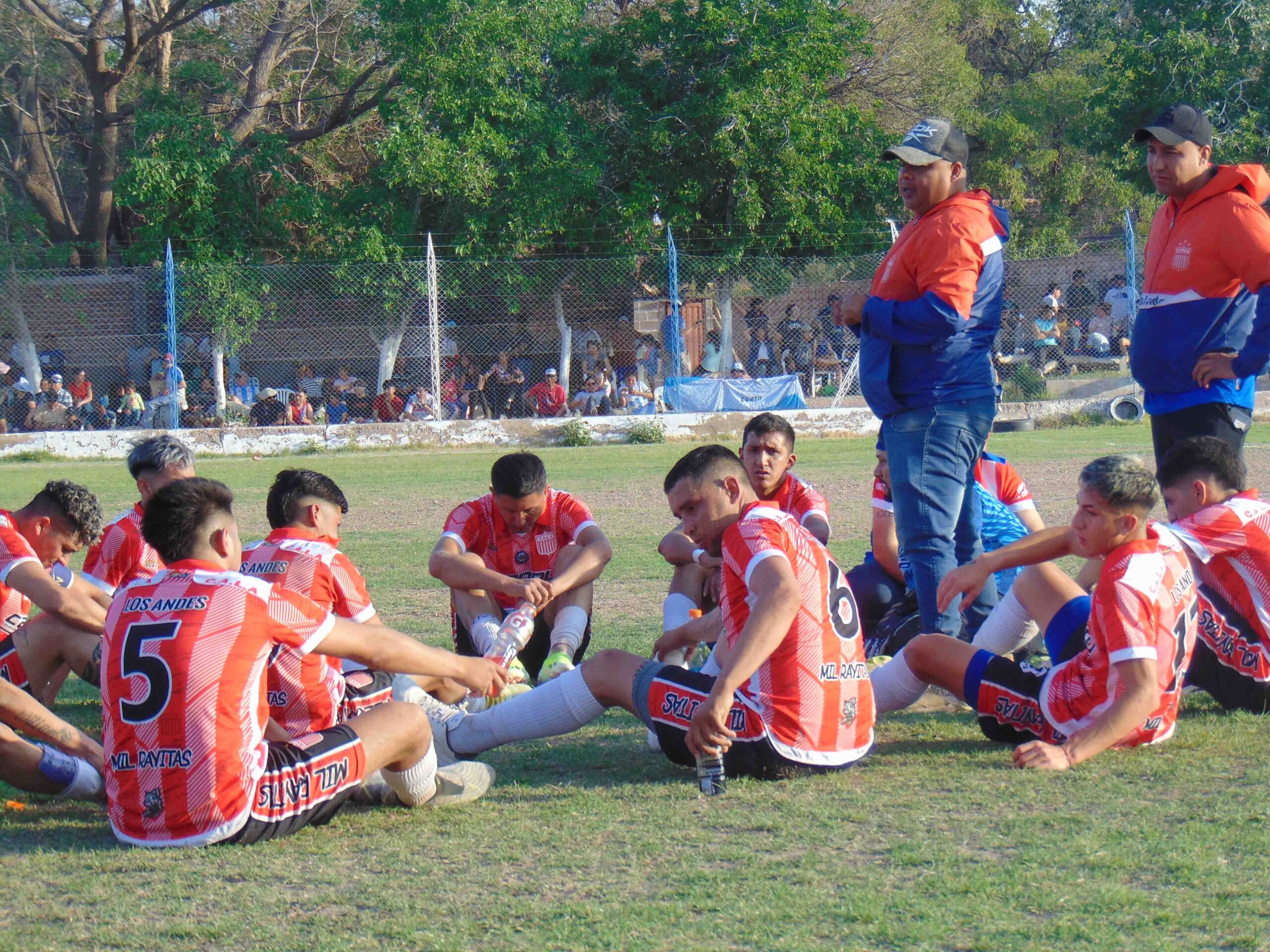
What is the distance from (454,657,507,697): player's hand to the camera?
4.14 m

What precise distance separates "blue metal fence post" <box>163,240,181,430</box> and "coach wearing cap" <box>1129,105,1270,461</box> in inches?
718

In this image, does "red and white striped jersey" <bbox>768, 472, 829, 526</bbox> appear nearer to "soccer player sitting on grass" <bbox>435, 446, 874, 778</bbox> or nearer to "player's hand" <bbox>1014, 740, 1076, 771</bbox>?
"soccer player sitting on grass" <bbox>435, 446, 874, 778</bbox>

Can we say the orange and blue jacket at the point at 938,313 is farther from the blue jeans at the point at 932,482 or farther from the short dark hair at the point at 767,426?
the short dark hair at the point at 767,426

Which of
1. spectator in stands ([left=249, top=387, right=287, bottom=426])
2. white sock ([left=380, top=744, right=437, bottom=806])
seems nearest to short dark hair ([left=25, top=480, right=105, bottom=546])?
white sock ([left=380, top=744, right=437, bottom=806])

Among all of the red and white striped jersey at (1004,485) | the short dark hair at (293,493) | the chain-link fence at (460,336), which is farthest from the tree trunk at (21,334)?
the red and white striped jersey at (1004,485)

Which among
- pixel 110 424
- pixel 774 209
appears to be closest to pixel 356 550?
pixel 110 424

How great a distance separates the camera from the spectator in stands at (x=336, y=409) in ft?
78.1

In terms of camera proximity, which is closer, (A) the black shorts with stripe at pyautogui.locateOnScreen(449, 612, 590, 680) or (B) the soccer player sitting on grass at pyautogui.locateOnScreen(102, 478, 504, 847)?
(B) the soccer player sitting on grass at pyautogui.locateOnScreen(102, 478, 504, 847)

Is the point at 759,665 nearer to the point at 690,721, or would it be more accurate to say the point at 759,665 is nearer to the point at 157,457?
the point at 690,721

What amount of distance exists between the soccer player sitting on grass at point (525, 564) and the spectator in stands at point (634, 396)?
16699 millimetres

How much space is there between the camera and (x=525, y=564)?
6.61 m

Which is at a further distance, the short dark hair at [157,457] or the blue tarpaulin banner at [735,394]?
the blue tarpaulin banner at [735,394]

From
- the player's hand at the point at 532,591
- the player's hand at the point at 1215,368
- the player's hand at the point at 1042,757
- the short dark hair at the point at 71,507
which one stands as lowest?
the player's hand at the point at 1042,757

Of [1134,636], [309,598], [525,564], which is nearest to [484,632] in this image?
[525,564]
